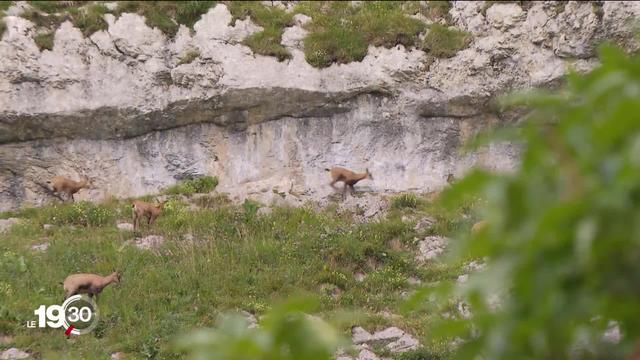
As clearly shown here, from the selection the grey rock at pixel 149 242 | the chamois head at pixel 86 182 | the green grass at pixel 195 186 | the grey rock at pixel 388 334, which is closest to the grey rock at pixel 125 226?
the grey rock at pixel 149 242

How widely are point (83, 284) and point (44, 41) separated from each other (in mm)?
10004

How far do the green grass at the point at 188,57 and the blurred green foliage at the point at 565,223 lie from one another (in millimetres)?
19778

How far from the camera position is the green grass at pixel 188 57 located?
68.1 ft

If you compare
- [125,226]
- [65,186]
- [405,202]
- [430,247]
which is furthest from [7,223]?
[430,247]

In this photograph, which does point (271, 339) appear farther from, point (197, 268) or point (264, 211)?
point (264, 211)

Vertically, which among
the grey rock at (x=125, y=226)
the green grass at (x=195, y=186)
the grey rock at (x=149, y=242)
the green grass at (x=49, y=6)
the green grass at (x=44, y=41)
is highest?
the green grass at (x=49, y=6)

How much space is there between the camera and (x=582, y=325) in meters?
1.61

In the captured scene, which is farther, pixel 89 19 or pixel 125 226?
pixel 89 19

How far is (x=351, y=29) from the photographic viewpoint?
70.9ft

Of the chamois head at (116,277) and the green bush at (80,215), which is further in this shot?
the green bush at (80,215)

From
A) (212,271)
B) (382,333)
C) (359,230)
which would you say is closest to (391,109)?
(359,230)

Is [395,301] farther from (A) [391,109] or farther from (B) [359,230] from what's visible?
(A) [391,109]

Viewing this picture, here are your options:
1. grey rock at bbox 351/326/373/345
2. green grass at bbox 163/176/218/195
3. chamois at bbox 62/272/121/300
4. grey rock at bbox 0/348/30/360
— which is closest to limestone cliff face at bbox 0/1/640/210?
green grass at bbox 163/176/218/195

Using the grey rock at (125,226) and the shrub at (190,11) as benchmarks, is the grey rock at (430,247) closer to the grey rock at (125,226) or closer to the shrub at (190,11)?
the grey rock at (125,226)
